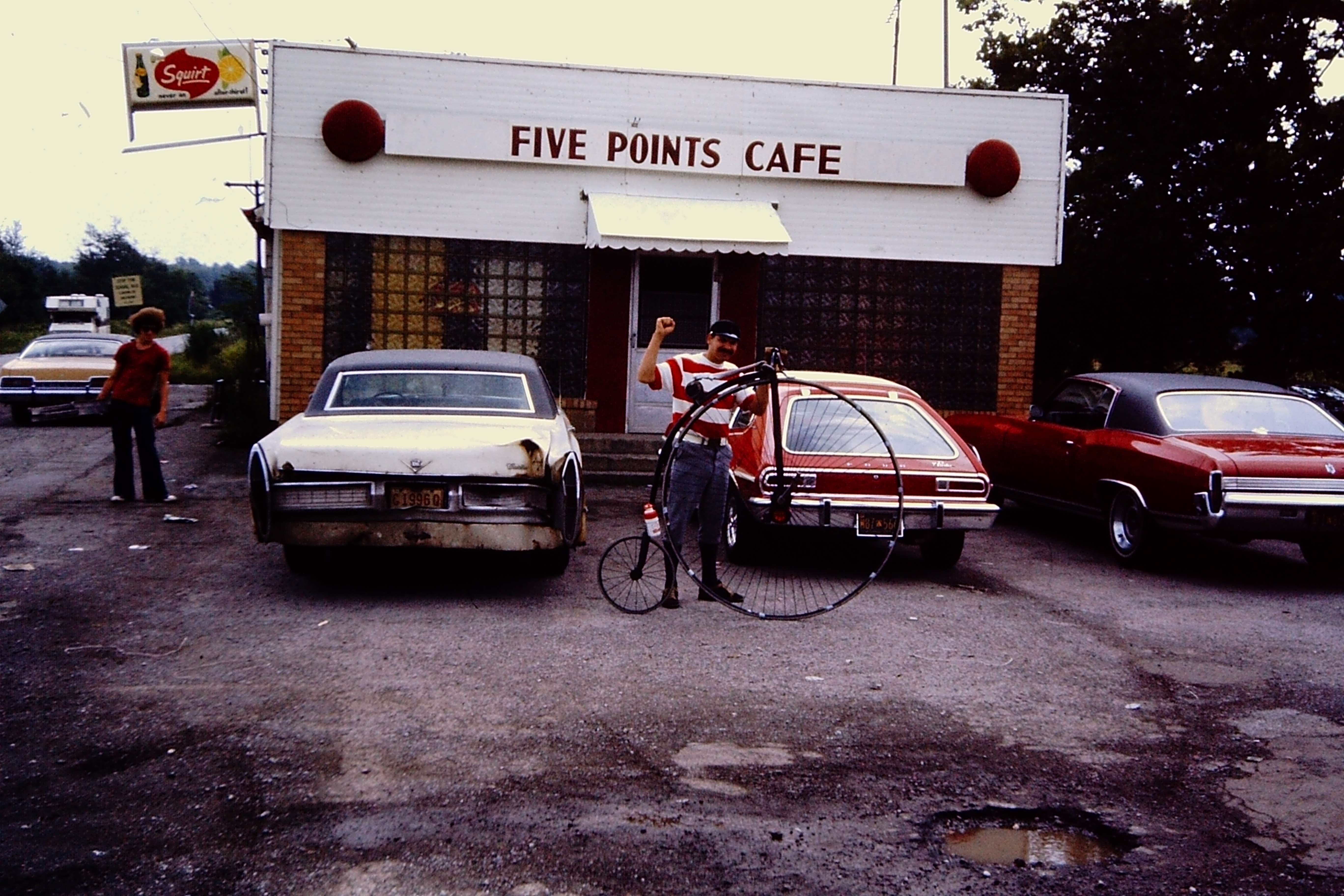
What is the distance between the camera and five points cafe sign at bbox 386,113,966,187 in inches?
591

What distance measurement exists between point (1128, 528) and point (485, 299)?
Result: 830 centimetres

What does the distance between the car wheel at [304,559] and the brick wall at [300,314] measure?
6.77m

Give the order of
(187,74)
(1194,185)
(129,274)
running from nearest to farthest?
(187,74), (1194,185), (129,274)

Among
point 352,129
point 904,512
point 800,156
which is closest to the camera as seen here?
point 904,512

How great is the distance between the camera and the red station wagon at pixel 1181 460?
9.18 meters

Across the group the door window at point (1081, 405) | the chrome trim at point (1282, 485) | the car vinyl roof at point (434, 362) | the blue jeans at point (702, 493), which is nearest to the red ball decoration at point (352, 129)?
the car vinyl roof at point (434, 362)

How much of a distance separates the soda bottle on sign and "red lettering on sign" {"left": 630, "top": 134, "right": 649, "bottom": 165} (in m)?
7.00

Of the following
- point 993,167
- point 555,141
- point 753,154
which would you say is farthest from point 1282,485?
point 555,141

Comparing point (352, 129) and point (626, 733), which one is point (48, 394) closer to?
point (352, 129)

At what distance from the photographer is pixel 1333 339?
87.5 ft

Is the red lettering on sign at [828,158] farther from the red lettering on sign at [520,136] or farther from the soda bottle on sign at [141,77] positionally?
the soda bottle on sign at [141,77]

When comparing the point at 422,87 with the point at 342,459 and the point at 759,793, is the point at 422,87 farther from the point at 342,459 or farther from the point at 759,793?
the point at 759,793

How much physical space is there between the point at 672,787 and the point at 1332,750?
2.89 metres

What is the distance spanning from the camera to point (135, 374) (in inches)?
458
